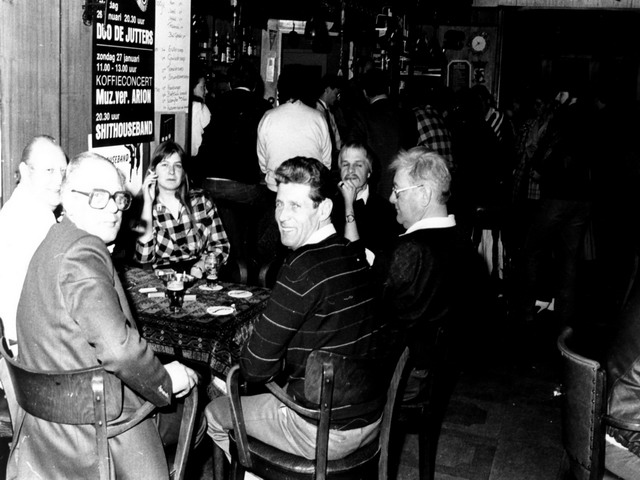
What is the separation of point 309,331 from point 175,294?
2.87ft

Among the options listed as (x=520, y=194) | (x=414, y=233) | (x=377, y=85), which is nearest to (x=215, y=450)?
(x=414, y=233)

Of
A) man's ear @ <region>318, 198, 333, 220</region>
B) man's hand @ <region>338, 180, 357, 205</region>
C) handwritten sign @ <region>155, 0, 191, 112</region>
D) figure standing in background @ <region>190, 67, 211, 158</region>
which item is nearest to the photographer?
man's ear @ <region>318, 198, 333, 220</region>

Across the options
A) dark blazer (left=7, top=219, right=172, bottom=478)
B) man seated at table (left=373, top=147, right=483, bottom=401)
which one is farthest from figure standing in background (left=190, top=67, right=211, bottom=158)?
dark blazer (left=7, top=219, right=172, bottom=478)

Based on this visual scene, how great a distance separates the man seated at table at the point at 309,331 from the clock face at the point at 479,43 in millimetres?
9000

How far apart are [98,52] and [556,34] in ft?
31.4

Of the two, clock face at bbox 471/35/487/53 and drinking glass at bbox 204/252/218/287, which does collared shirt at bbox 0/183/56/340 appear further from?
clock face at bbox 471/35/487/53

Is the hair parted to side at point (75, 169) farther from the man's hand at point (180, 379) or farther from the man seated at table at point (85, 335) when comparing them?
the man's hand at point (180, 379)

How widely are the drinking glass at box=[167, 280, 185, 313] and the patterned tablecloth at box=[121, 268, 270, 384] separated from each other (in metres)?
0.03

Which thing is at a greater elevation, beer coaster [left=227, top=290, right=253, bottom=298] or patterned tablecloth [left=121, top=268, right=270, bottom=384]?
beer coaster [left=227, top=290, right=253, bottom=298]

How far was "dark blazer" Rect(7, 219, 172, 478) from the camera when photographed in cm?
225

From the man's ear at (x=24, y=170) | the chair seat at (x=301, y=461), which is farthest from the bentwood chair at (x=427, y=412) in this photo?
the man's ear at (x=24, y=170)

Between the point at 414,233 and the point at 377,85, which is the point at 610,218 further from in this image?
the point at 414,233

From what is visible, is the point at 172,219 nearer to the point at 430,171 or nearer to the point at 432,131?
the point at 430,171

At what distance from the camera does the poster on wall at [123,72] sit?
14.4ft
